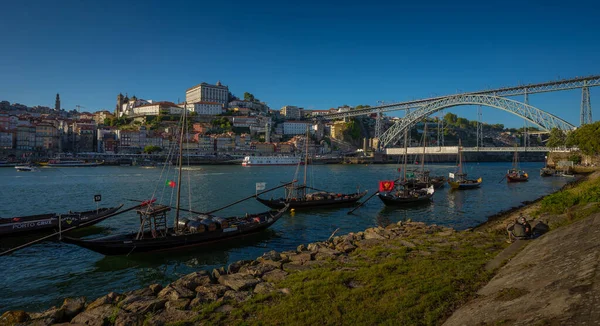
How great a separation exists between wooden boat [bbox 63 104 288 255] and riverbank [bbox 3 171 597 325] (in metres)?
4.22

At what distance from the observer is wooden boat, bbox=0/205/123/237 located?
15.4m

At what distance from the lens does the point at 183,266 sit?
12.0 m

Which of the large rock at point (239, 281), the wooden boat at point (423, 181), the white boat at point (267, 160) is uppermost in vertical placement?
the white boat at point (267, 160)

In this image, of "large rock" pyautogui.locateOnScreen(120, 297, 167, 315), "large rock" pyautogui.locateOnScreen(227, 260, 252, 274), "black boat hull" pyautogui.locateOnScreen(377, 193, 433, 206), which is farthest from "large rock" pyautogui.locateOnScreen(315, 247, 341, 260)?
"black boat hull" pyautogui.locateOnScreen(377, 193, 433, 206)

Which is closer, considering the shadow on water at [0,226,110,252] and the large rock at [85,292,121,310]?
the large rock at [85,292,121,310]

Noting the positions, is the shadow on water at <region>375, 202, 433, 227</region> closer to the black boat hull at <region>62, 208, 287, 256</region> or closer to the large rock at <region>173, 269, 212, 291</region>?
the black boat hull at <region>62, 208, 287, 256</region>

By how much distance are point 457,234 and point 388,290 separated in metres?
6.93

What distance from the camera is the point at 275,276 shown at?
333 inches

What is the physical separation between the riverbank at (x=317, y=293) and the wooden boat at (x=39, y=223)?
9734 millimetres

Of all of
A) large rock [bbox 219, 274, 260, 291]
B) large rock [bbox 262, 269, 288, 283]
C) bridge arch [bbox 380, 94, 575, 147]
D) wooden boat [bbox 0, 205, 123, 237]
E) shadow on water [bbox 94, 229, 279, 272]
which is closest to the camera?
large rock [bbox 219, 274, 260, 291]

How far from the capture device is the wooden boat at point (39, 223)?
15.4 metres

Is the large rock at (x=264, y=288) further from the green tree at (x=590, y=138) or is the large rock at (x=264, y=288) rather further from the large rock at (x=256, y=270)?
the green tree at (x=590, y=138)

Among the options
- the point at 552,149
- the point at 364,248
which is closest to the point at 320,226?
the point at 364,248

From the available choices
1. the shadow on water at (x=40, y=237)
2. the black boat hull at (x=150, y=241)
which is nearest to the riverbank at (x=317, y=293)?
the black boat hull at (x=150, y=241)
